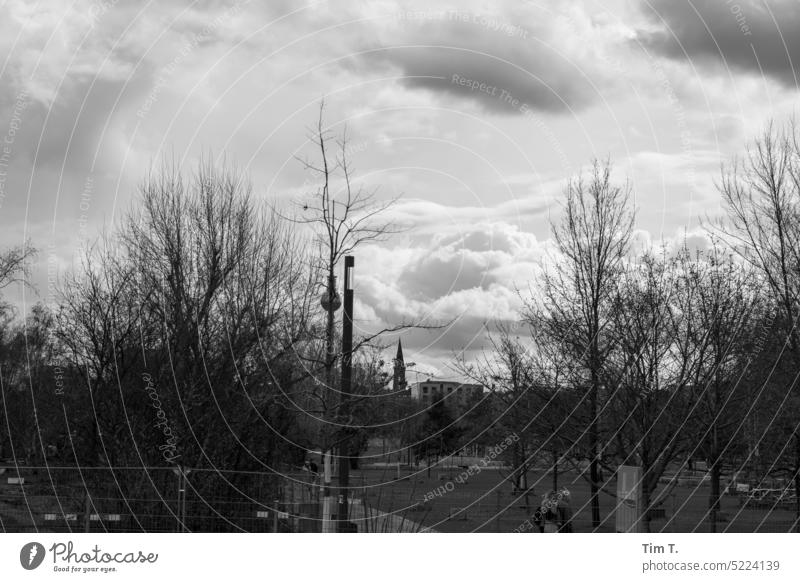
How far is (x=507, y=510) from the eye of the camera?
3722 cm

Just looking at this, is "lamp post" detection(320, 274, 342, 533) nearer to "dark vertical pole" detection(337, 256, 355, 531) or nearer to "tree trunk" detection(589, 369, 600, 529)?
"dark vertical pole" detection(337, 256, 355, 531)

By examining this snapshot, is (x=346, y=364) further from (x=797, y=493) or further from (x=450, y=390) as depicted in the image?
(x=797, y=493)

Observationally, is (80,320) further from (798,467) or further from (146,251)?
(798,467)

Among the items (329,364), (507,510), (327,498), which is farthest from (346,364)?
(507,510)

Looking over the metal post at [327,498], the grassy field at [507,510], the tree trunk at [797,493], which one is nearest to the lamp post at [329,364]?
the metal post at [327,498]

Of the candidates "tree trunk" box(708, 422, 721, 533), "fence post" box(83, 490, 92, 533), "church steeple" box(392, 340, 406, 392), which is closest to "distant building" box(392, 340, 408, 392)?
"church steeple" box(392, 340, 406, 392)

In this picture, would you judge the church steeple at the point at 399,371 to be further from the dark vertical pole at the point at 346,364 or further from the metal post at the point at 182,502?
the metal post at the point at 182,502

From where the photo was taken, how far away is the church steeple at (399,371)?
15.6 m

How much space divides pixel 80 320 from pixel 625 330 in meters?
13.6
